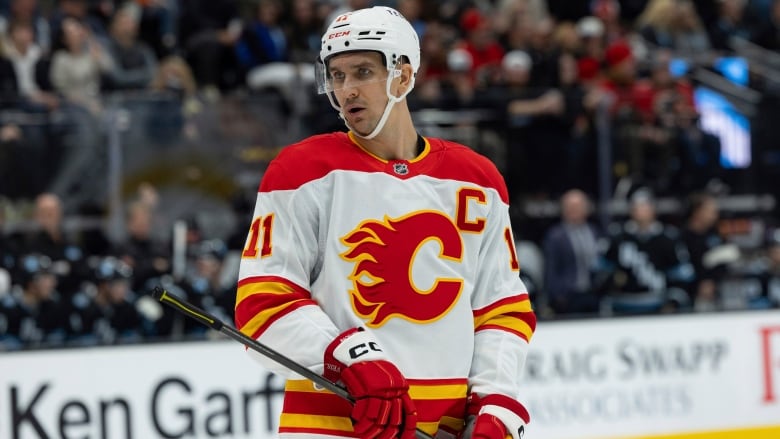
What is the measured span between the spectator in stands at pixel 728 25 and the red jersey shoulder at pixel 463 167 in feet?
27.4

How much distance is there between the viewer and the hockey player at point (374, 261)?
8.56ft

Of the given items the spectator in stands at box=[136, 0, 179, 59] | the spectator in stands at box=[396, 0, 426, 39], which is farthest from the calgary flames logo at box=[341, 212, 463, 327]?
the spectator in stands at box=[396, 0, 426, 39]

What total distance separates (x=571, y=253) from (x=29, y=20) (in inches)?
145

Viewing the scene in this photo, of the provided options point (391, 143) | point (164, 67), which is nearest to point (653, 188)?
point (164, 67)

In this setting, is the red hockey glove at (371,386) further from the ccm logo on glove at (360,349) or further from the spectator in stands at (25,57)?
the spectator in stands at (25,57)

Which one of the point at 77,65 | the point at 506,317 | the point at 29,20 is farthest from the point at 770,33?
the point at 506,317

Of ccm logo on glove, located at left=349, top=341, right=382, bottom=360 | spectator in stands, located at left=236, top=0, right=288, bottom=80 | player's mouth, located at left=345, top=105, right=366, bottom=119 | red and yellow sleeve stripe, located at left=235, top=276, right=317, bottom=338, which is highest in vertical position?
spectator in stands, located at left=236, top=0, right=288, bottom=80

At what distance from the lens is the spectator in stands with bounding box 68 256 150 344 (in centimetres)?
664

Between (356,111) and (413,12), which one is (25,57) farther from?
(356,111)

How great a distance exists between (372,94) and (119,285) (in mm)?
4371

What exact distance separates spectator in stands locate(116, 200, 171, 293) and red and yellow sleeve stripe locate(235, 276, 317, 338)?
449 cm

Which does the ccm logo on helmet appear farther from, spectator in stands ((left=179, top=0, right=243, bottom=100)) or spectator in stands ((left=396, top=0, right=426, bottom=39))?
spectator in stands ((left=396, top=0, right=426, bottom=39))

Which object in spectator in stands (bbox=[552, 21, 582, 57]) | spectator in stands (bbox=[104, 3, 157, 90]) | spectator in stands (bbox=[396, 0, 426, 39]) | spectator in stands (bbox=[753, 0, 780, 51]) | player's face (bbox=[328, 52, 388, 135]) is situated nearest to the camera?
player's face (bbox=[328, 52, 388, 135])

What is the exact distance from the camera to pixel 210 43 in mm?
8664
